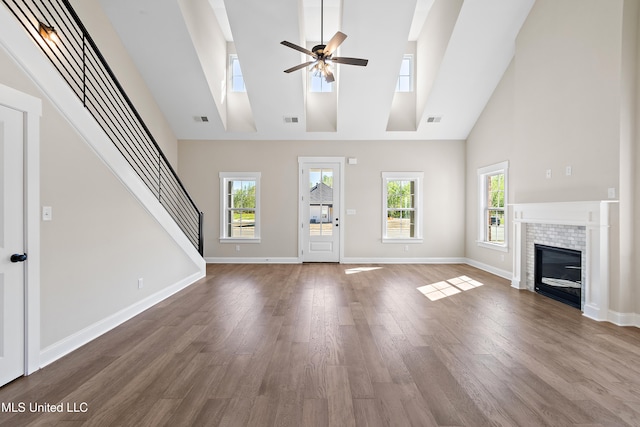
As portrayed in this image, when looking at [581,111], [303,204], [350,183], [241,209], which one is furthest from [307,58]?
[581,111]

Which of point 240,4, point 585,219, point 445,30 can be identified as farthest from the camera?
point 445,30

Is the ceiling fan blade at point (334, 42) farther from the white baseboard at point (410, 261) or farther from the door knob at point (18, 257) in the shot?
the white baseboard at point (410, 261)

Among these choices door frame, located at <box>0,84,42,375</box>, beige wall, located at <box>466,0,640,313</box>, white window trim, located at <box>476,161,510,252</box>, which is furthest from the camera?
white window trim, located at <box>476,161,510,252</box>

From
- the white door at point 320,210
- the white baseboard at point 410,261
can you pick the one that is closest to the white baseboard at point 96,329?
the white door at point 320,210

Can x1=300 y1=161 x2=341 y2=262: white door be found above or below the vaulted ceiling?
below

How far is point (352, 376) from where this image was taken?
2.46 metres

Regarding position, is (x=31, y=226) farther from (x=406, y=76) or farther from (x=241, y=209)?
(x=406, y=76)

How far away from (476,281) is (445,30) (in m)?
4.41

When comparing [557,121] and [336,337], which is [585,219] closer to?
[557,121]

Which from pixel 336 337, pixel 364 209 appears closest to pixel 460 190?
pixel 364 209

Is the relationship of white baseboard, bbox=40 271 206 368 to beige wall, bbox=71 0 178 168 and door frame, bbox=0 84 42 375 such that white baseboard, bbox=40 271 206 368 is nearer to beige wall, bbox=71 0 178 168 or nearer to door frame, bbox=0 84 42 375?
door frame, bbox=0 84 42 375

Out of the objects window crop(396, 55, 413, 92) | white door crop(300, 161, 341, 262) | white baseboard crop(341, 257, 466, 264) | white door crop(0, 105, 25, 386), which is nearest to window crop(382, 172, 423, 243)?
white baseboard crop(341, 257, 466, 264)

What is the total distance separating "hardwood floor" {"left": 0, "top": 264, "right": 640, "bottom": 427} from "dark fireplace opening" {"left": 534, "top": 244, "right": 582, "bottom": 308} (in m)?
0.25

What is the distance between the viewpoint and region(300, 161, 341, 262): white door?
25.5 ft
